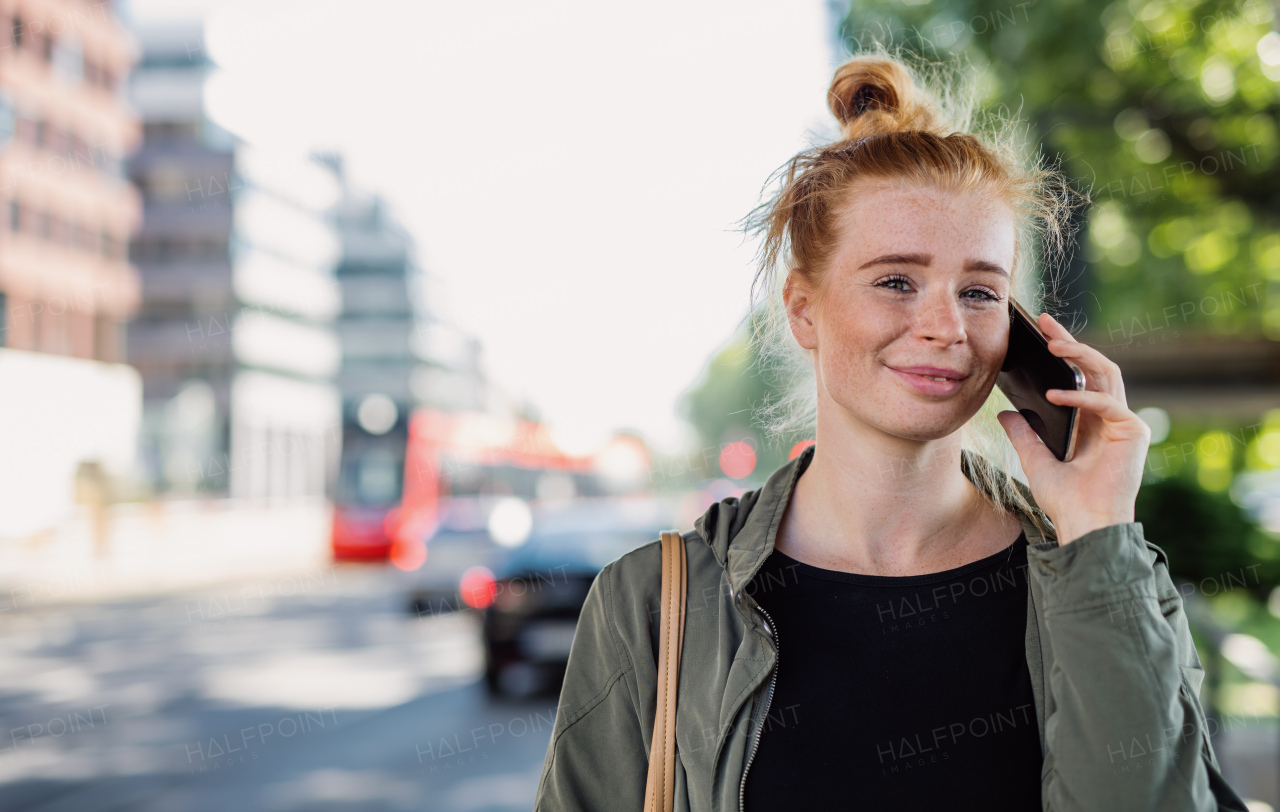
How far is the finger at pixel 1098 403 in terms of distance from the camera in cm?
174

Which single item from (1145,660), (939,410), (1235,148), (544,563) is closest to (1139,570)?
(1145,660)

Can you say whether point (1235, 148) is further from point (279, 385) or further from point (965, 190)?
point (279, 385)

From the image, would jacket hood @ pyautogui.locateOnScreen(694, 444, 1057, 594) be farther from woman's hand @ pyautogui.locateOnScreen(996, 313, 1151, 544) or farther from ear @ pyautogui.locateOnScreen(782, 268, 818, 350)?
ear @ pyautogui.locateOnScreen(782, 268, 818, 350)

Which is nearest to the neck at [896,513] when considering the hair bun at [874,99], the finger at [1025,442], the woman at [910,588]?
the woman at [910,588]

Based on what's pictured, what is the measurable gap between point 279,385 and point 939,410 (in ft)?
170

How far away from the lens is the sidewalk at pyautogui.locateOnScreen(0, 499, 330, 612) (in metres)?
21.2

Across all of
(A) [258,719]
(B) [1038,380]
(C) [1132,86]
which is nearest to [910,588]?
(B) [1038,380]

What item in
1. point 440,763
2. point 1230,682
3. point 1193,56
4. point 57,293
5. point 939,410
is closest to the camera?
point 939,410

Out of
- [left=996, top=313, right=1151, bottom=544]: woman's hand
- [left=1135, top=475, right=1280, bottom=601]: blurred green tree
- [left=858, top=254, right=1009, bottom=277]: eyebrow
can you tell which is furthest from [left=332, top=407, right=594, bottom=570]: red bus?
[left=996, top=313, right=1151, bottom=544]: woman's hand

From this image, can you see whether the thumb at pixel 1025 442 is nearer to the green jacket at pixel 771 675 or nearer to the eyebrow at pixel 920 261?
the green jacket at pixel 771 675

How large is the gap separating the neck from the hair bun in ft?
1.99

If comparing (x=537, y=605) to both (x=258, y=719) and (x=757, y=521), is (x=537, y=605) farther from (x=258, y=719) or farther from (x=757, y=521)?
(x=757, y=521)

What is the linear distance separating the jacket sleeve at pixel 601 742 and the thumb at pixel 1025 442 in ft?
2.51

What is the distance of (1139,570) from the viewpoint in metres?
1.66
